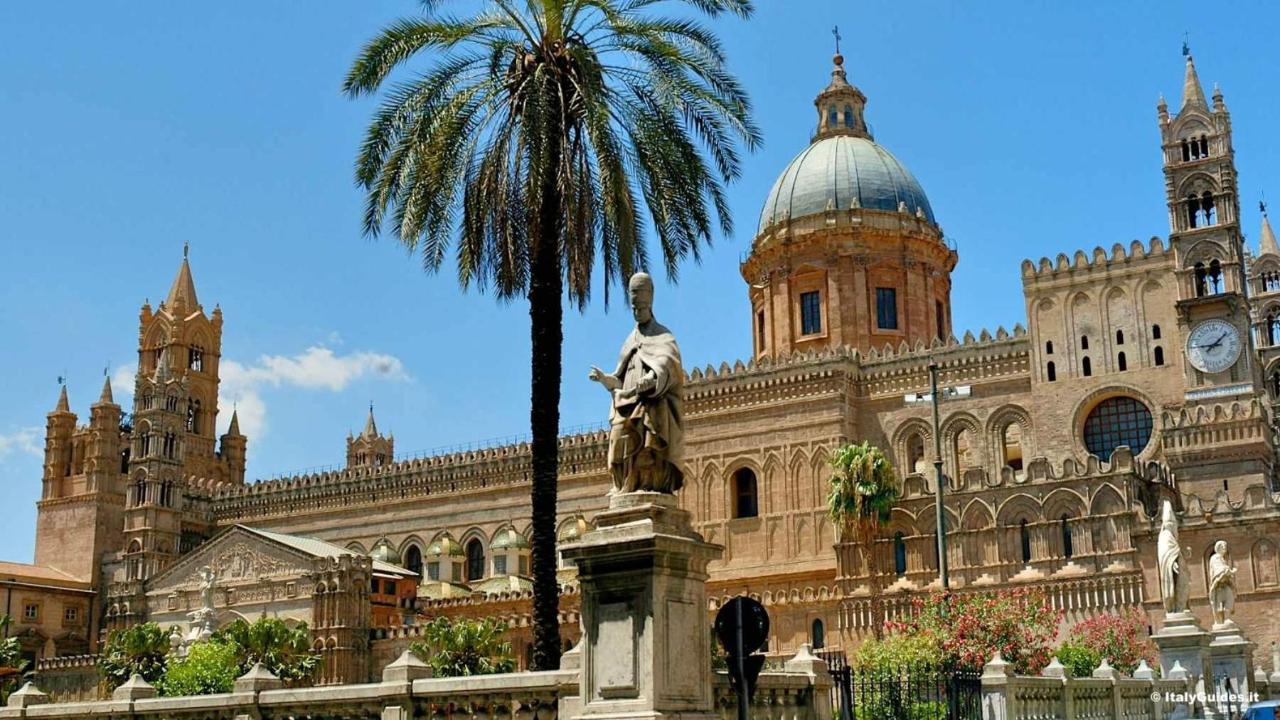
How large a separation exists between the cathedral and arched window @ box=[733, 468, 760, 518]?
12cm

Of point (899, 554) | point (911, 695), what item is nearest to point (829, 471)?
point (899, 554)

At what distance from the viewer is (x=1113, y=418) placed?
4956cm

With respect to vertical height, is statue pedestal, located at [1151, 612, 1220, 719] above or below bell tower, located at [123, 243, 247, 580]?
below

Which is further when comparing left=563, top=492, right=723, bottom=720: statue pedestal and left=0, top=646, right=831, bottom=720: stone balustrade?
left=0, top=646, right=831, bottom=720: stone balustrade

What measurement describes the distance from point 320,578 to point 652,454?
5051cm

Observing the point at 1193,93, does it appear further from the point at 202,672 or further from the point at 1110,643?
the point at 202,672

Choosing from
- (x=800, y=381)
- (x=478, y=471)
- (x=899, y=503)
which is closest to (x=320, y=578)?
(x=478, y=471)

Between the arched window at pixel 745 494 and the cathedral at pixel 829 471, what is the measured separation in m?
0.12

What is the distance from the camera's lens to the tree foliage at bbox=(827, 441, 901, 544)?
47.3m

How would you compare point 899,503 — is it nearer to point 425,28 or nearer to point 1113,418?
point 1113,418

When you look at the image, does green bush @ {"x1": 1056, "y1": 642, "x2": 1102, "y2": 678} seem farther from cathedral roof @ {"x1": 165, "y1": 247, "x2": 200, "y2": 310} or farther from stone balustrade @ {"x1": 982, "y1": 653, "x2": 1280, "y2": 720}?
cathedral roof @ {"x1": 165, "y1": 247, "x2": 200, "y2": 310}

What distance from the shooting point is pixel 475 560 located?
2574 inches

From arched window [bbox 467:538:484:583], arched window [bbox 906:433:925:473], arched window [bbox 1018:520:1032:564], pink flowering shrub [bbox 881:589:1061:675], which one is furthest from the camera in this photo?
arched window [bbox 467:538:484:583]

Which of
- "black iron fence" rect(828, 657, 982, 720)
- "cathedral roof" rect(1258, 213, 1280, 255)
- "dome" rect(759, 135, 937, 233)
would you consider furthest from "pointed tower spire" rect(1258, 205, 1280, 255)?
"black iron fence" rect(828, 657, 982, 720)
